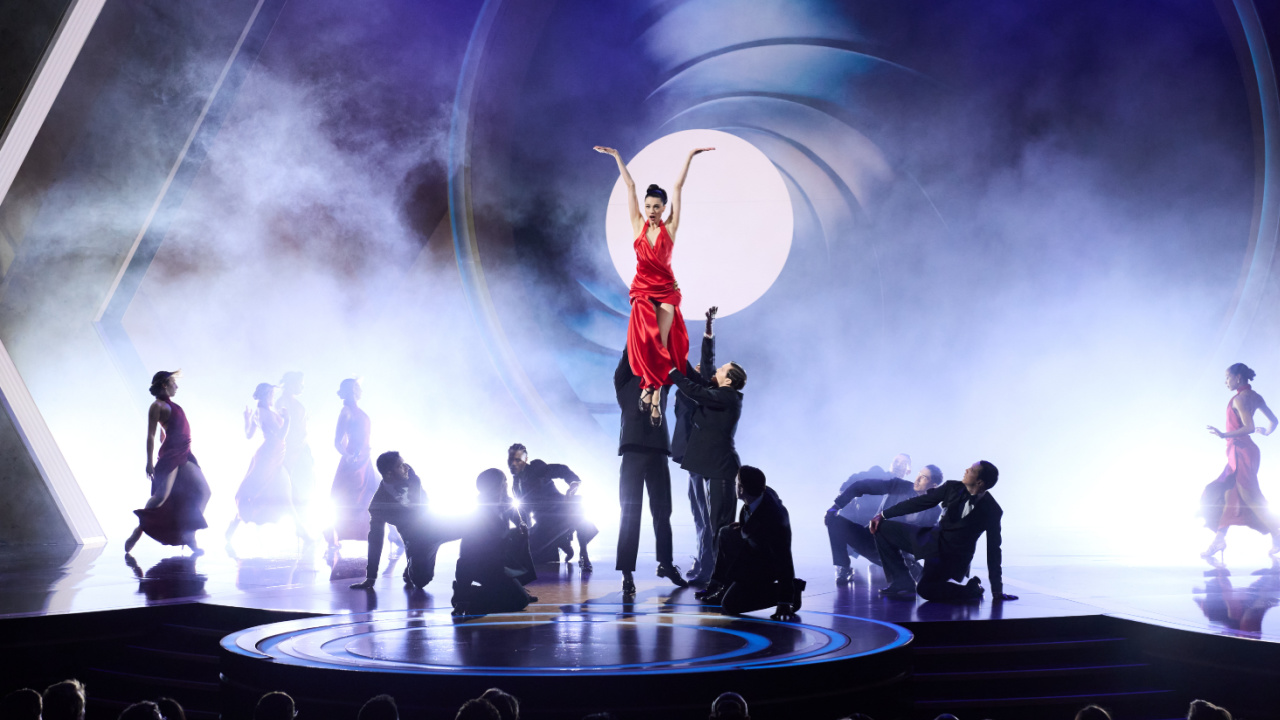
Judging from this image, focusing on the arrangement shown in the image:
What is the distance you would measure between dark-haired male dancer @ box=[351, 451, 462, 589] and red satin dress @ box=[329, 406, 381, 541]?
243 centimetres

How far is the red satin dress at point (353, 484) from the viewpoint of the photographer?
7.68m

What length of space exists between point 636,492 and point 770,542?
832 millimetres

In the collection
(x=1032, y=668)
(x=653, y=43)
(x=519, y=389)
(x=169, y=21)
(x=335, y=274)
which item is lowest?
(x=1032, y=668)

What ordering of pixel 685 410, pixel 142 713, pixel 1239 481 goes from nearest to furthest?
pixel 142 713 < pixel 685 410 < pixel 1239 481

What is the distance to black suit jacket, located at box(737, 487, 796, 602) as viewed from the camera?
13.8 ft

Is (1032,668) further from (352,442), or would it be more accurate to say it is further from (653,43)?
(653,43)

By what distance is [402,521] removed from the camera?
532cm

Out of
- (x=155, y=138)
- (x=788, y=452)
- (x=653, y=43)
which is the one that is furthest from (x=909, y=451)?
(x=155, y=138)

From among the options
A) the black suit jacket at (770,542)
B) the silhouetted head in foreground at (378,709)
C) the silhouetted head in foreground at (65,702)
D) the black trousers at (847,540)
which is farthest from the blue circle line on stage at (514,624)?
the black trousers at (847,540)

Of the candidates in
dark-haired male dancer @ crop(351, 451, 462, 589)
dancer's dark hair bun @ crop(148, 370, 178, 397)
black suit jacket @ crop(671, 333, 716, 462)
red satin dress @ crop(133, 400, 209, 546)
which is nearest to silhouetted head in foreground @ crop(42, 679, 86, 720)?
dark-haired male dancer @ crop(351, 451, 462, 589)

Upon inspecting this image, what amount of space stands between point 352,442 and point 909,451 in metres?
6.71

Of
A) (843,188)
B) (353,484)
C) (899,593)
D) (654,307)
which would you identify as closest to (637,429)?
(654,307)

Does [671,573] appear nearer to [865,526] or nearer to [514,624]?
[514,624]

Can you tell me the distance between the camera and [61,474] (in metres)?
8.04
